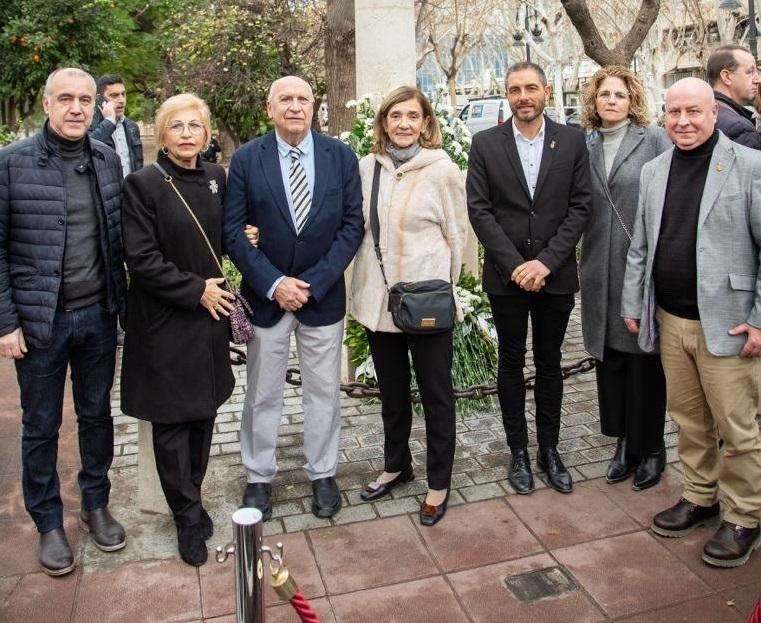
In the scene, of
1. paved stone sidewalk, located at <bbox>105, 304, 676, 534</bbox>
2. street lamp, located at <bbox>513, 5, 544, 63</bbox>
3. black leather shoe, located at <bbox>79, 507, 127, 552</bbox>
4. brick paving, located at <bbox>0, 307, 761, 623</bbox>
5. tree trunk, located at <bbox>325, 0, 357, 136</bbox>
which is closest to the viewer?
brick paving, located at <bbox>0, 307, 761, 623</bbox>

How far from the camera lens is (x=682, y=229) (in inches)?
145

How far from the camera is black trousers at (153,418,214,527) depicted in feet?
12.2

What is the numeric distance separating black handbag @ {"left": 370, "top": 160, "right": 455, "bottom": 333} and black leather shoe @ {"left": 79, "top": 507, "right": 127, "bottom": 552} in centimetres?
161

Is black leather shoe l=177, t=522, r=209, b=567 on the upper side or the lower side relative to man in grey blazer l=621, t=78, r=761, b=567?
lower

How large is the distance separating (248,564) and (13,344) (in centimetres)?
164

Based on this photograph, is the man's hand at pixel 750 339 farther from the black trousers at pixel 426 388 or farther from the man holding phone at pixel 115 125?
the man holding phone at pixel 115 125

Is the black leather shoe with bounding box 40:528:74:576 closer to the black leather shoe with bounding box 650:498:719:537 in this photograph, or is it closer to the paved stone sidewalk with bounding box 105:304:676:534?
the paved stone sidewalk with bounding box 105:304:676:534

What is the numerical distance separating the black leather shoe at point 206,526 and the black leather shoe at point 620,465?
2.07 m

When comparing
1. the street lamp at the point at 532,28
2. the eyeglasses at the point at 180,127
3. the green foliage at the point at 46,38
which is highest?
the street lamp at the point at 532,28

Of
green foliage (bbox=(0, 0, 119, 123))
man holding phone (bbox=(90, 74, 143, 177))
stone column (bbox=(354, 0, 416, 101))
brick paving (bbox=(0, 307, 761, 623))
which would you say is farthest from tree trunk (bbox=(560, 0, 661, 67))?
green foliage (bbox=(0, 0, 119, 123))

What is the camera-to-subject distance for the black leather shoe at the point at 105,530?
3.84 meters

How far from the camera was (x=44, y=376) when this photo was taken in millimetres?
3572

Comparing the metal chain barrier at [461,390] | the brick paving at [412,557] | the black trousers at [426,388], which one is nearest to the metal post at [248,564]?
the brick paving at [412,557]

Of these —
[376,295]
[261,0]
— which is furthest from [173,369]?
[261,0]
